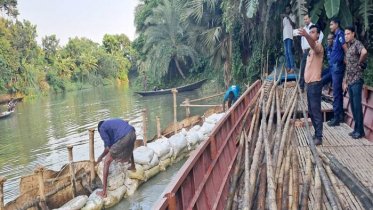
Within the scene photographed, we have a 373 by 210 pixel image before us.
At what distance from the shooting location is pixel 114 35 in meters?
64.9

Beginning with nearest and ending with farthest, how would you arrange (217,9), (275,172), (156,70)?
(275,172) → (217,9) → (156,70)

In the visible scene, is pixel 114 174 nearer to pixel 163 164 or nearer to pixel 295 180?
pixel 163 164

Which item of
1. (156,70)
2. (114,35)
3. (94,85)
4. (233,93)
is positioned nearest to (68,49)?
(94,85)

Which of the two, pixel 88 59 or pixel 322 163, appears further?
pixel 88 59

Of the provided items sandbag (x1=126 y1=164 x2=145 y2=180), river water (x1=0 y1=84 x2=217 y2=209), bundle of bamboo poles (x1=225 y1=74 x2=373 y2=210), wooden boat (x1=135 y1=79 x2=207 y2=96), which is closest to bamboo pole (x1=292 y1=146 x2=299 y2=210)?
bundle of bamboo poles (x1=225 y1=74 x2=373 y2=210)

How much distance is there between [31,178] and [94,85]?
46.5 meters

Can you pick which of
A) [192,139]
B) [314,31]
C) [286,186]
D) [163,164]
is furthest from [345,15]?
[286,186]

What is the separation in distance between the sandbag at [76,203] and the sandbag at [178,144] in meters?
2.64

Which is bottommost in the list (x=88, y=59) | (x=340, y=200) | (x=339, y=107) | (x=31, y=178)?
(x=31, y=178)

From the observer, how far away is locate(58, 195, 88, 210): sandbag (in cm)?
479

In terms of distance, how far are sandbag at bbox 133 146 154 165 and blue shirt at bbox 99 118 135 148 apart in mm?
1136

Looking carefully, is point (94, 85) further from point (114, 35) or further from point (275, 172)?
point (275, 172)

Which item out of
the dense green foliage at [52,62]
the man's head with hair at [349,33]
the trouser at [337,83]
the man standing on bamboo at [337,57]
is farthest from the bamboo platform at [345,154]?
the dense green foliage at [52,62]

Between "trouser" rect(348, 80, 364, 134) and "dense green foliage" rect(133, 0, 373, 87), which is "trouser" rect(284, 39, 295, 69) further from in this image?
"trouser" rect(348, 80, 364, 134)
